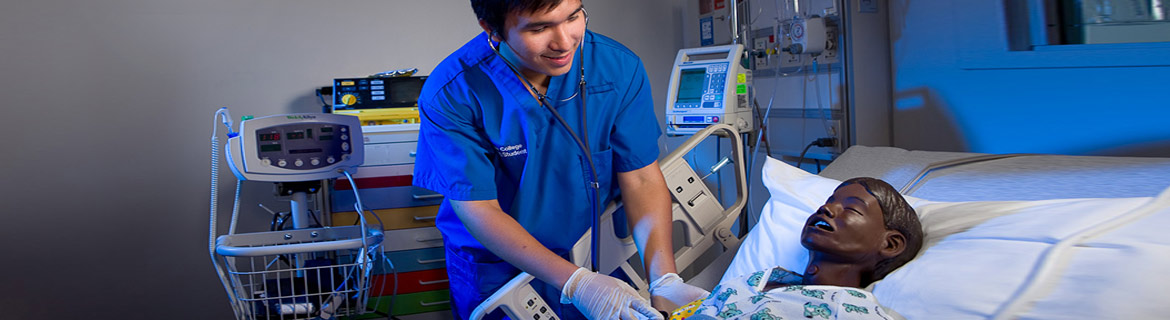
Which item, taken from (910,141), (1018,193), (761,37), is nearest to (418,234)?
(761,37)

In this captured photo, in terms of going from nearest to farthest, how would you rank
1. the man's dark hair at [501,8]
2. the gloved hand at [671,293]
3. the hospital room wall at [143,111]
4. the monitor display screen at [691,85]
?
the man's dark hair at [501,8] < the gloved hand at [671,293] < the monitor display screen at [691,85] < the hospital room wall at [143,111]

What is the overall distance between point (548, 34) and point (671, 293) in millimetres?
556

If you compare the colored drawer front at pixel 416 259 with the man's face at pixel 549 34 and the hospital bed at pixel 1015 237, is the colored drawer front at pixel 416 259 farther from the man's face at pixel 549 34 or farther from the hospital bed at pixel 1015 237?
the man's face at pixel 549 34

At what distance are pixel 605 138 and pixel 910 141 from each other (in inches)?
48.3

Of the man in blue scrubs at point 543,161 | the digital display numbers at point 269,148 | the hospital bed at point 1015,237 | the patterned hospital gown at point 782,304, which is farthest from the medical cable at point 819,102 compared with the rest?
the digital display numbers at point 269,148

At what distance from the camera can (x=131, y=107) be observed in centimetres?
311

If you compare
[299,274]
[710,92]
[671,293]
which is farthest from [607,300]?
[299,274]

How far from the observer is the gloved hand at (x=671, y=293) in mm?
1424

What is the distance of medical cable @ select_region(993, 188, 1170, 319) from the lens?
104cm

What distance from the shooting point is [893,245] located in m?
1.32

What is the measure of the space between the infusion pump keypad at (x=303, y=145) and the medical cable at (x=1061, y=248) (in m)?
1.89

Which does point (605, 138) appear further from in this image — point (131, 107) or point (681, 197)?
point (131, 107)

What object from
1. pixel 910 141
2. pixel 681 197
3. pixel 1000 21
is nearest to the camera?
pixel 681 197

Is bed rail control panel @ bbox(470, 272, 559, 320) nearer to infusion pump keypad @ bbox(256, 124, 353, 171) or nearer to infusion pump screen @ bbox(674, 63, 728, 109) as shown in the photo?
infusion pump keypad @ bbox(256, 124, 353, 171)
